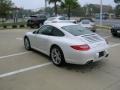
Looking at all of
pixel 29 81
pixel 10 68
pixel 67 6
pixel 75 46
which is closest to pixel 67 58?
pixel 75 46

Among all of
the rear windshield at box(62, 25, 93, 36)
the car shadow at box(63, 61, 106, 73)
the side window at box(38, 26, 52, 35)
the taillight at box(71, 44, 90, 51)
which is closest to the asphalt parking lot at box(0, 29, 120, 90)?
the car shadow at box(63, 61, 106, 73)

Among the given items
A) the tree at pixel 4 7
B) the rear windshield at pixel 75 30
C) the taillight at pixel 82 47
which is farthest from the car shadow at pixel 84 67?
the tree at pixel 4 7

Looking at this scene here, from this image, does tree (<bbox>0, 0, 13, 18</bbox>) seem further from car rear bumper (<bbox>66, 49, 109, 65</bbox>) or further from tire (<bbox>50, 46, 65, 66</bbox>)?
car rear bumper (<bbox>66, 49, 109, 65</bbox>)

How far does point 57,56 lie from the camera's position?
6910mm

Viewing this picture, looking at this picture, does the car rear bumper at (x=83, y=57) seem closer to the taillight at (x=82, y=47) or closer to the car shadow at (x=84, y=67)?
the taillight at (x=82, y=47)

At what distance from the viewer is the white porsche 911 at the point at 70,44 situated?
6165 millimetres

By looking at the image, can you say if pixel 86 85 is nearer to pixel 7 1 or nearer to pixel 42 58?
pixel 42 58

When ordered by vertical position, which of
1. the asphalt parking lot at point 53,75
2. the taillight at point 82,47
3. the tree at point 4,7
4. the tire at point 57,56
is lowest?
the asphalt parking lot at point 53,75

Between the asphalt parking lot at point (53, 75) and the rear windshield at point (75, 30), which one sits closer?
the asphalt parking lot at point (53, 75)

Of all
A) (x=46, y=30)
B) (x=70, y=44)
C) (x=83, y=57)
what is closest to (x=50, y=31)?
(x=46, y=30)

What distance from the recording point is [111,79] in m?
5.67

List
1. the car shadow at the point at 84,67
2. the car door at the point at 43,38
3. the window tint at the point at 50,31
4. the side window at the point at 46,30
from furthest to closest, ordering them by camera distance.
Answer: the side window at the point at 46,30 < the car door at the point at 43,38 < the window tint at the point at 50,31 < the car shadow at the point at 84,67

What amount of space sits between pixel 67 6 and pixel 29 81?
1210 inches

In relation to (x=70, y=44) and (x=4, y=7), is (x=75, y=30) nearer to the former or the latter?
(x=70, y=44)
